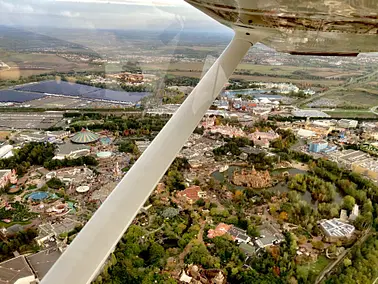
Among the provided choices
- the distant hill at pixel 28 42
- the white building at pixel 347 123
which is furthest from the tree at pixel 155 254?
the white building at pixel 347 123

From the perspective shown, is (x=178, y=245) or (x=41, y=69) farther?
(x=41, y=69)

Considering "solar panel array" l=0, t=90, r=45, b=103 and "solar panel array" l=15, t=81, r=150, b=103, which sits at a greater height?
"solar panel array" l=15, t=81, r=150, b=103

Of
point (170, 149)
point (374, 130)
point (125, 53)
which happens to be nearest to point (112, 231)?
point (170, 149)

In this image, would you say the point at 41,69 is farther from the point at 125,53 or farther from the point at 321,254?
the point at 321,254

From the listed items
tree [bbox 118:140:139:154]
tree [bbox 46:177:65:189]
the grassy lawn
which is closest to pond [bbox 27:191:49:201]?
tree [bbox 46:177:65:189]

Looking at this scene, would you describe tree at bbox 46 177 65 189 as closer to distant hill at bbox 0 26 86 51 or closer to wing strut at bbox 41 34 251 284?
distant hill at bbox 0 26 86 51

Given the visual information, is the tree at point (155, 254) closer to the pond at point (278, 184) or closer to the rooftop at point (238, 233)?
the rooftop at point (238, 233)

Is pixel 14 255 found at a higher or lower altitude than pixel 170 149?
lower
